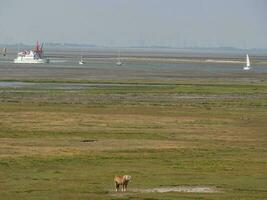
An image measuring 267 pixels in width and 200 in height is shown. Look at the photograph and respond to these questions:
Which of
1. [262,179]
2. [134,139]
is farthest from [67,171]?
[134,139]

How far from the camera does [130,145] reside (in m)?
37.1

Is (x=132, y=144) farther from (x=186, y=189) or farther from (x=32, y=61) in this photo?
(x=32, y=61)

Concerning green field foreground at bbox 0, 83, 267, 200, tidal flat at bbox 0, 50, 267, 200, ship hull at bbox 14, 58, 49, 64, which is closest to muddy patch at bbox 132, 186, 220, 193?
tidal flat at bbox 0, 50, 267, 200

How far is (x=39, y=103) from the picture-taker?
2393 inches

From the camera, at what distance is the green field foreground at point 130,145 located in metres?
26.0

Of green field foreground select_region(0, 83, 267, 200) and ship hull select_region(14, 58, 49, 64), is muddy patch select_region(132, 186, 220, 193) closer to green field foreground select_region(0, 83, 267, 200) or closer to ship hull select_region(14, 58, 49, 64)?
green field foreground select_region(0, 83, 267, 200)

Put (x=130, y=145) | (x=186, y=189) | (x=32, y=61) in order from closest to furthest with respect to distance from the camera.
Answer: (x=186, y=189)
(x=130, y=145)
(x=32, y=61)

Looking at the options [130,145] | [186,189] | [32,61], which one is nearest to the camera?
[186,189]

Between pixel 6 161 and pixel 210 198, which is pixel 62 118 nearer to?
pixel 6 161

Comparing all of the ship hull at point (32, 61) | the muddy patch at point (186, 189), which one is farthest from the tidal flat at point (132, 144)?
the ship hull at point (32, 61)

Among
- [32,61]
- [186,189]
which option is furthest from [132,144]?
[32,61]

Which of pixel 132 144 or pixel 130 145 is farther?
pixel 132 144

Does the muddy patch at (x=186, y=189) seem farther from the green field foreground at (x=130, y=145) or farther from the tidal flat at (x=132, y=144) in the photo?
the green field foreground at (x=130, y=145)

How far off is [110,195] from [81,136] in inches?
656
